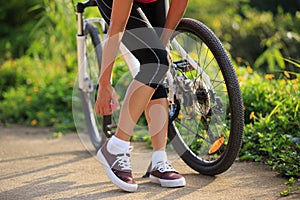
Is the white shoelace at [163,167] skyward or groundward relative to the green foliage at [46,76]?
skyward

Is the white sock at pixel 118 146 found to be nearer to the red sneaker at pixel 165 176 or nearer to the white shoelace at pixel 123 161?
the white shoelace at pixel 123 161

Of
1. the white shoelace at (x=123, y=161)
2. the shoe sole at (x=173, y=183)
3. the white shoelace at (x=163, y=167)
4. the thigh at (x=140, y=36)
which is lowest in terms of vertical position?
the shoe sole at (x=173, y=183)

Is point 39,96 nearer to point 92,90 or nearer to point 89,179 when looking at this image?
point 92,90

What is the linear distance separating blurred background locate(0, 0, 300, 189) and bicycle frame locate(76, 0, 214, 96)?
0.64 m

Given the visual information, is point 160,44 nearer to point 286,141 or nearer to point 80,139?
point 286,141

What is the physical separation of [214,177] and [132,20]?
945 millimetres

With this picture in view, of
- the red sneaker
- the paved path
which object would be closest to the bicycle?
the paved path

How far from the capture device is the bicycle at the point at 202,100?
299cm

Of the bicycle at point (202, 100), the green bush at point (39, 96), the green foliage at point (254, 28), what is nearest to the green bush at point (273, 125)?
the bicycle at point (202, 100)

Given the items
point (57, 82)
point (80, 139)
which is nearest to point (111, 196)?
point (80, 139)

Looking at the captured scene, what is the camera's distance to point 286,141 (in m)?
3.42

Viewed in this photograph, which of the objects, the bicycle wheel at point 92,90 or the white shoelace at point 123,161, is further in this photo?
the bicycle wheel at point 92,90

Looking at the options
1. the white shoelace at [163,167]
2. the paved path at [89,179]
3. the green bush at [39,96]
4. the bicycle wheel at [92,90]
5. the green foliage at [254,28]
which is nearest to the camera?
the paved path at [89,179]

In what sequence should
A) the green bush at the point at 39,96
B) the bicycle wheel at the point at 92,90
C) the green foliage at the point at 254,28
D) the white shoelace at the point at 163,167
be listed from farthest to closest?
the green foliage at the point at 254,28, the green bush at the point at 39,96, the bicycle wheel at the point at 92,90, the white shoelace at the point at 163,167
